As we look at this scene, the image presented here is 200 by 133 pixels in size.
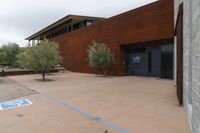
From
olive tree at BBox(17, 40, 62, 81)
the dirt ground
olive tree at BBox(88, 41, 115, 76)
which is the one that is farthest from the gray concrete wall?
olive tree at BBox(17, 40, 62, 81)

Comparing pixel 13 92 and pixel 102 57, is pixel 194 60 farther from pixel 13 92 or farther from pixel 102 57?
pixel 102 57

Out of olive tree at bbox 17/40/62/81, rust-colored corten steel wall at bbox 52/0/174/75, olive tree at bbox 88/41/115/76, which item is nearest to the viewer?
rust-colored corten steel wall at bbox 52/0/174/75

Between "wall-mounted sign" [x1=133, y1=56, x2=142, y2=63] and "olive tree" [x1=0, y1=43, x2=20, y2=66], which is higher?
"olive tree" [x1=0, y1=43, x2=20, y2=66]

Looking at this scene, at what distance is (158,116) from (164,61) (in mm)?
9197

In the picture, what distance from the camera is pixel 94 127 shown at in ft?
13.1

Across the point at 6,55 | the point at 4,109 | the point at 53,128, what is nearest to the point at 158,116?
the point at 53,128

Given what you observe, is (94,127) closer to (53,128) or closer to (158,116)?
(53,128)

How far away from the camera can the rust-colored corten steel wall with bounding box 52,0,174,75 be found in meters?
12.3

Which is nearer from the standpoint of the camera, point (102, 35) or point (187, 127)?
point (187, 127)

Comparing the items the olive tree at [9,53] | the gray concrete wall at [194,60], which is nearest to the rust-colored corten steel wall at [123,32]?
the gray concrete wall at [194,60]

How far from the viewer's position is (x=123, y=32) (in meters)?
15.4

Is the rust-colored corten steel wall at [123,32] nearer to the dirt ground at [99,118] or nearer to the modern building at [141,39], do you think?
the modern building at [141,39]

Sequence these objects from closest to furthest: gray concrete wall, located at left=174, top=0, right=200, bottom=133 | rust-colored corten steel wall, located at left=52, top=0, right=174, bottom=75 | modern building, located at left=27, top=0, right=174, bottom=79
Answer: gray concrete wall, located at left=174, top=0, right=200, bottom=133, rust-colored corten steel wall, located at left=52, top=0, right=174, bottom=75, modern building, located at left=27, top=0, right=174, bottom=79

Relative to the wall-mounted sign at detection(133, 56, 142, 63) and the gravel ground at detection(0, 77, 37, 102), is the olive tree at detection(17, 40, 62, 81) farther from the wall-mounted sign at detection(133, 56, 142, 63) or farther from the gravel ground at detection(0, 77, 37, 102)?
the wall-mounted sign at detection(133, 56, 142, 63)
